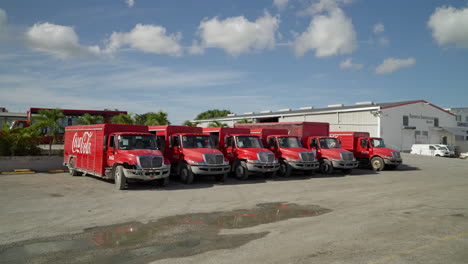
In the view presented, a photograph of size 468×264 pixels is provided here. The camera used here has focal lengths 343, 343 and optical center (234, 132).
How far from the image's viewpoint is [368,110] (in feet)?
125

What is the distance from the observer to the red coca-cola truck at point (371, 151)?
2222cm

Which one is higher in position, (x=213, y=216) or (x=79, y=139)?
(x=79, y=139)

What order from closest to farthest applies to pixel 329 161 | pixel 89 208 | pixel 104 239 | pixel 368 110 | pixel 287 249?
pixel 287 249 → pixel 104 239 → pixel 89 208 → pixel 329 161 → pixel 368 110

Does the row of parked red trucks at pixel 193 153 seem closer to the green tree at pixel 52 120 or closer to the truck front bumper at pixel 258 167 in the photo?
the truck front bumper at pixel 258 167

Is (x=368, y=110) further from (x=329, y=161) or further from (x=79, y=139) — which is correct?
(x=79, y=139)

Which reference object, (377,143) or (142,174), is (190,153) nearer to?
(142,174)

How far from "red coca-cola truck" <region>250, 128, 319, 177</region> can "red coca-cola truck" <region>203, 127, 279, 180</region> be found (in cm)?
98

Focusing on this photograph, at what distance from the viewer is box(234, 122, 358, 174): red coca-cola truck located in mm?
19422

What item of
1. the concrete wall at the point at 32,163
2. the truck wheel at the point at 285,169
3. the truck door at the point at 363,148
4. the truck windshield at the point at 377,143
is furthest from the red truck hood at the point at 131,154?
the truck windshield at the point at 377,143

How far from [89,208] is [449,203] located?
10831mm

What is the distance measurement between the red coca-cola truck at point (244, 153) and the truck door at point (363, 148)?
26.8 feet

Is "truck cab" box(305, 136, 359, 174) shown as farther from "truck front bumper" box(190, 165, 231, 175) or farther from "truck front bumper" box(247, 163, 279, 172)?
"truck front bumper" box(190, 165, 231, 175)

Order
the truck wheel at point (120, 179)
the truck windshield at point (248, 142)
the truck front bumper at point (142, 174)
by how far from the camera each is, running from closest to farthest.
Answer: the truck front bumper at point (142, 174)
the truck wheel at point (120, 179)
the truck windshield at point (248, 142)

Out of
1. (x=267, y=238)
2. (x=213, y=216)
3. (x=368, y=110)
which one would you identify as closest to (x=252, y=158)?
(x=213, y=216)
